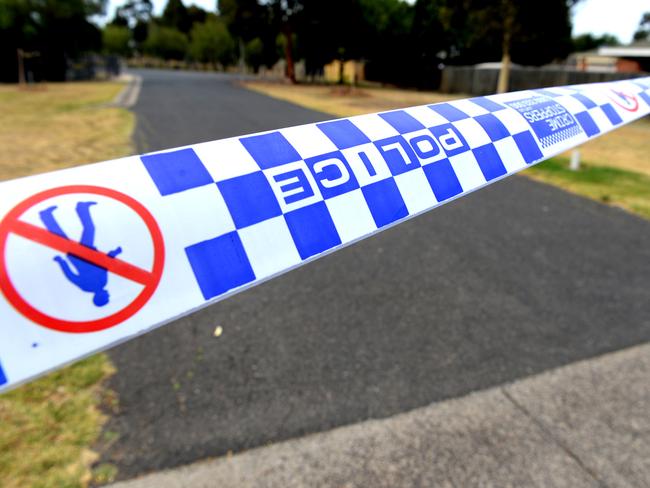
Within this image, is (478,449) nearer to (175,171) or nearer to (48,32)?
(175,171)

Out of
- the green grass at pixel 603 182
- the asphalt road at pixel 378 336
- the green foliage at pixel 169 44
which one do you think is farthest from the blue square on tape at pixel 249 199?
the green foliage at pixel 169 44

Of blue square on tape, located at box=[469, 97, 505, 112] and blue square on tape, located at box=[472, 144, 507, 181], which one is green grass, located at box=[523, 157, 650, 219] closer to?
blue square on tape, located at box=[469, 97, 505, 112]

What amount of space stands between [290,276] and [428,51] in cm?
3178

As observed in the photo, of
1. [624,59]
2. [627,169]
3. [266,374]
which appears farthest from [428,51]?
[266,374]

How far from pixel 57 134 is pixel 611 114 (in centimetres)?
1202

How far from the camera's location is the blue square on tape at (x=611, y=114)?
5.71ft

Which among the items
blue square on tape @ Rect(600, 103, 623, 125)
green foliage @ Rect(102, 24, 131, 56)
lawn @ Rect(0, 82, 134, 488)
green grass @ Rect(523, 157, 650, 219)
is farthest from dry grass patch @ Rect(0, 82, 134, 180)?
green foliage @ Rect(102, 24, 131, 56)

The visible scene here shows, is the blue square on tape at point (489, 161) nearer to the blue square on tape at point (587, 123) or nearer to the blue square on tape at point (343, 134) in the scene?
the blue square on tape at point (343, 134)

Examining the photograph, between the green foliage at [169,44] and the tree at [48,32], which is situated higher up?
the tree at [48,32]

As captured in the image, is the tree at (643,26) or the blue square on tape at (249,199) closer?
the blue square on tape at (249,199)

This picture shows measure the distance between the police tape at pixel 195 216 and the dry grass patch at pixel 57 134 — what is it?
24.2 feet

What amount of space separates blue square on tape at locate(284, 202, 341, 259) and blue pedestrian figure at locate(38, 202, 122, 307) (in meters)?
0.33

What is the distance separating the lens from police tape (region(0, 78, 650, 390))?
653 millimetres

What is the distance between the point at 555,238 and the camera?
4.75 m
